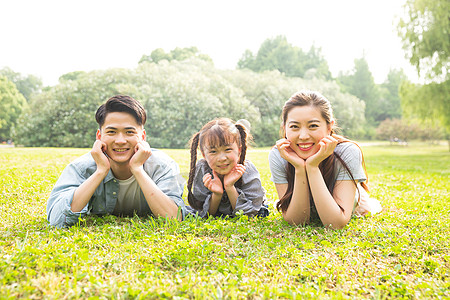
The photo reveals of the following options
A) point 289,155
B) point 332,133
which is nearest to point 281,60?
point 332,133

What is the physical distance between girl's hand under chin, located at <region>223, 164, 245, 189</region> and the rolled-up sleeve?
1564mm

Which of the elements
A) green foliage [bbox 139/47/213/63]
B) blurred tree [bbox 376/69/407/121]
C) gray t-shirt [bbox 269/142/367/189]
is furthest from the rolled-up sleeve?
blurred tree [bbox 376/69/407/121]

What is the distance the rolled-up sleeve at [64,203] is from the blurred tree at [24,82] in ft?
216

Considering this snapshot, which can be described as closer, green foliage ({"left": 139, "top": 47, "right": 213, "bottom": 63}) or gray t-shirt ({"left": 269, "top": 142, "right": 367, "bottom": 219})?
gray t-shirt ({"left": 269, "top": 142, "right": 367, "bottom": 219})

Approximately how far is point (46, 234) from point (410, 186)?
7.32 metres

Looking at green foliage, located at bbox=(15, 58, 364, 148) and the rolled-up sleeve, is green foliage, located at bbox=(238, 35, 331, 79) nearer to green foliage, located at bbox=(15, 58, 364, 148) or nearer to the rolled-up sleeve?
green foliage, located at bbox=(15, 58, 364, 148)

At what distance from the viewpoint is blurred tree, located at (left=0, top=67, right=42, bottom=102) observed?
200ft

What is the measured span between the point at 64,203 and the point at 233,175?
1.82m

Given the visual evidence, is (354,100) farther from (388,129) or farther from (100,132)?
(100,132)

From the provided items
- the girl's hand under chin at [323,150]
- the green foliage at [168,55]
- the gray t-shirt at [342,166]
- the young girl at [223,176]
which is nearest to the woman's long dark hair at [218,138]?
the young girl at [223,176]

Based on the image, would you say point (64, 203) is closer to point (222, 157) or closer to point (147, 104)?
point (222, 157)

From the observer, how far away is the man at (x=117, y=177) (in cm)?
352

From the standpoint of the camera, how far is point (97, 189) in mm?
3852

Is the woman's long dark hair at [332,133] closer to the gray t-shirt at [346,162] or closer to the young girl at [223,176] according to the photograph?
the gray t-shirt at [346,162]
